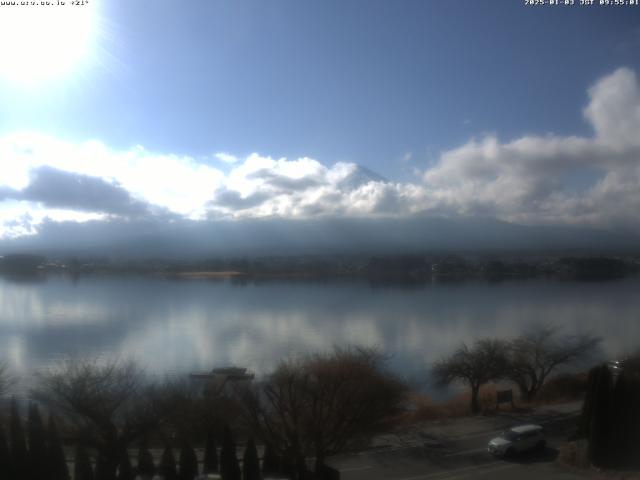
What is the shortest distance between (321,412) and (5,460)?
9.25 ft

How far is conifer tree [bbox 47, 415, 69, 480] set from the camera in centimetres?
439

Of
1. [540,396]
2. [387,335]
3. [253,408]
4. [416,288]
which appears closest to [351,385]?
[253,408]

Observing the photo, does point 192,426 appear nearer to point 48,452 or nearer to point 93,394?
point 93,394

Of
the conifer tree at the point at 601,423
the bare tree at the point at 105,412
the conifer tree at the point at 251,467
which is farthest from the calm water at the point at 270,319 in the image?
the conifer tree at the point at 251,467

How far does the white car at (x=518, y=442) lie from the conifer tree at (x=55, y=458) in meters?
4.18

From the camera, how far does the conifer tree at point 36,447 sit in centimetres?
437

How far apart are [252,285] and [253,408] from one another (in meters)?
27.8

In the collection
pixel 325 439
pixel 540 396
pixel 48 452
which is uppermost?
pixel 48 452

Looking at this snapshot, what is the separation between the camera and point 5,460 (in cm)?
435

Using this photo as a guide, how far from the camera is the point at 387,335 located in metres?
16.7

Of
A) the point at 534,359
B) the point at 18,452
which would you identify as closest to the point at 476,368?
the point at 534,359

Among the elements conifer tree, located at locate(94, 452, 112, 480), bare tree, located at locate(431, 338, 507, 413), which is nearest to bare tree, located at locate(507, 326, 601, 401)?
bare tree, located at locate(431, 338, 507, 413)

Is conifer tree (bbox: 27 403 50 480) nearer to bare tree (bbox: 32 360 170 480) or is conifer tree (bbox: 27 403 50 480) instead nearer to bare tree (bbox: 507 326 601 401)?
bare tree (bbox: 32 360 170 480)

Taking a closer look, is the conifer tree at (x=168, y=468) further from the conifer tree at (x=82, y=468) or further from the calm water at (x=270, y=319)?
the calm water at (x=270, y=319)
